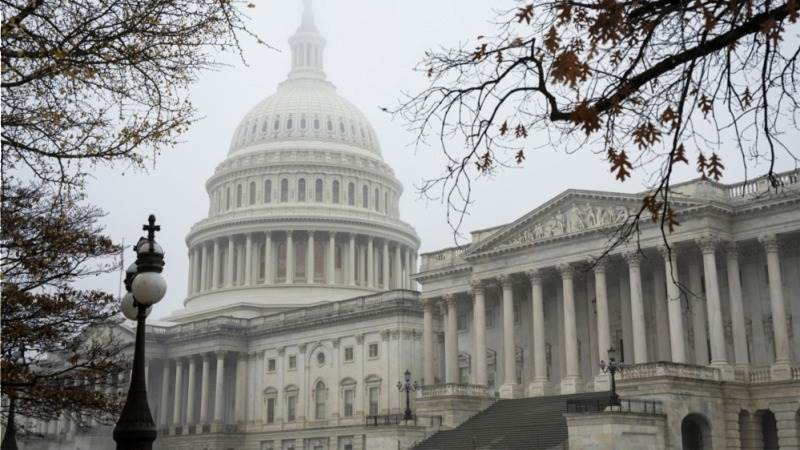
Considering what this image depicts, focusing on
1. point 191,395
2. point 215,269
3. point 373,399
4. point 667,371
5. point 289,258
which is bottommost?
point 667,371

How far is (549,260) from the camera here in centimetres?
6362

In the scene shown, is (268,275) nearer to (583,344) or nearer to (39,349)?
(583,344)

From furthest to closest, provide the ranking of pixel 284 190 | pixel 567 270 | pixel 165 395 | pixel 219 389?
pixel 284 190, pixel 165 395, pixel 219 389, pixel 567 270

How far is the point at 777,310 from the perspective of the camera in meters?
53.7

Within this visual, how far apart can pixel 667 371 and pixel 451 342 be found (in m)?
21.8

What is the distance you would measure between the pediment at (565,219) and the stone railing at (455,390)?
8.95 meters

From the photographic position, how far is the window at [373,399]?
8269 cm

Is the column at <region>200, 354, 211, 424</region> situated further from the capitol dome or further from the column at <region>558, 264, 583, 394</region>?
the column at <region>558, 264, 583, 394</region>

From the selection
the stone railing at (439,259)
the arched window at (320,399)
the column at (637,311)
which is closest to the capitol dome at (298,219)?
the arched window at (320,399)

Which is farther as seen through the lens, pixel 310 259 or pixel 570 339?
pixel 310 259

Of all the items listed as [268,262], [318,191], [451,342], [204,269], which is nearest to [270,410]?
[268,262]

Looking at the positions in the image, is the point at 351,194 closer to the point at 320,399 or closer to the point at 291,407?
the point at 291,407

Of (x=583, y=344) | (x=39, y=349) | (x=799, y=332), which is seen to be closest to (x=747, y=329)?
(x=799, y=332)

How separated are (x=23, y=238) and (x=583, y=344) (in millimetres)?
46252
